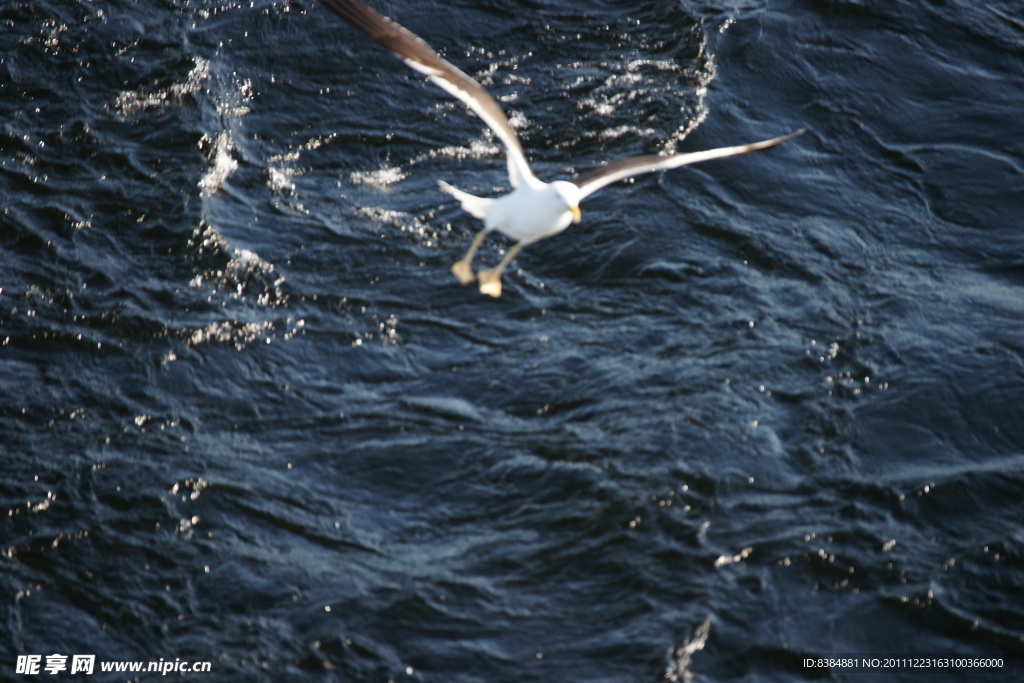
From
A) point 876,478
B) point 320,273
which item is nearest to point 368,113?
point 320,273

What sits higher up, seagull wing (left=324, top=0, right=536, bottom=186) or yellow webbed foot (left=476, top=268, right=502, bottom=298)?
seagull wing (left=324, top=0, right=536, bottom=186)

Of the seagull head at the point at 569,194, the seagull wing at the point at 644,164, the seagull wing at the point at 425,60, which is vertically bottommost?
the seagull head at the point at 569,194

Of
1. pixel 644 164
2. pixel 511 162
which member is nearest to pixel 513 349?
pixel 511 162

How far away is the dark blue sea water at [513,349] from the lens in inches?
209

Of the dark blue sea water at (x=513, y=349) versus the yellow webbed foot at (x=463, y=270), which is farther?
the yellow webbed foot at (x=463, y=270)

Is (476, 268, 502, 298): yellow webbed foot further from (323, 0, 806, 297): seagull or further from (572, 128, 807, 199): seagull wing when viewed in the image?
(572, 128, 807, 199): seagull wing

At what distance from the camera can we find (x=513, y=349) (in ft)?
21.8

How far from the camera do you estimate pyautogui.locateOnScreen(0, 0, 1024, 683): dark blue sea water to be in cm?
532

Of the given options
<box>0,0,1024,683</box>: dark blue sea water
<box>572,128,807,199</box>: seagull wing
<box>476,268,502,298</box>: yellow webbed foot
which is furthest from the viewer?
<box>476,268,502,298</box>: yellow webbed foot

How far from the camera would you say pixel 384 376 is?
648 centimetres

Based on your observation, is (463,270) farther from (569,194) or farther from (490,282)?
(569,194)

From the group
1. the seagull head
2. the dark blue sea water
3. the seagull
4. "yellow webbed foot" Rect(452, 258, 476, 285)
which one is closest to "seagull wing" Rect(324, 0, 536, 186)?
the seagull

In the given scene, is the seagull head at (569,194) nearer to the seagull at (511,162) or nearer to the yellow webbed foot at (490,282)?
the seagull at (511,162)

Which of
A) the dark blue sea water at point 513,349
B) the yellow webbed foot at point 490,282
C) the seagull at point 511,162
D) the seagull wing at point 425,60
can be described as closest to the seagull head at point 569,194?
the seagull at point 511,162
